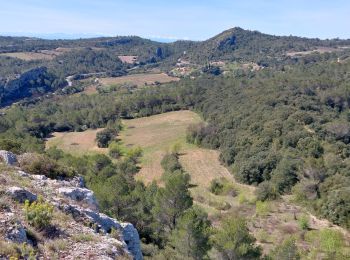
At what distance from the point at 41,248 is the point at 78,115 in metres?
109

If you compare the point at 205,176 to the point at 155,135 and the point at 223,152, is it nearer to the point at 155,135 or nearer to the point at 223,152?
the point at 223,152

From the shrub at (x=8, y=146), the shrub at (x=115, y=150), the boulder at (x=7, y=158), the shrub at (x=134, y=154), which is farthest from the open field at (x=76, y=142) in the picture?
the boulder at (x=7, y=158)

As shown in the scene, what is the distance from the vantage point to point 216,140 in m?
94.0

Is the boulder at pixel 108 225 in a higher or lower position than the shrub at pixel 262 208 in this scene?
higher

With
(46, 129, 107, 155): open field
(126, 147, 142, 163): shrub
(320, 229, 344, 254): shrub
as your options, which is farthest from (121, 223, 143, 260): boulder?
(46, 129, 107, 155): open field

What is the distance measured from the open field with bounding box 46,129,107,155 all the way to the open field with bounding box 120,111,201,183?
322 inches

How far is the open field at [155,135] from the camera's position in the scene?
85.5 metres

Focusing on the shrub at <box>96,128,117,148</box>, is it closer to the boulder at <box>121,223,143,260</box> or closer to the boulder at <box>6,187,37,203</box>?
the boulder at <box>121,223,143,260</box>

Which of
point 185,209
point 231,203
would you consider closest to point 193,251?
point 185,209

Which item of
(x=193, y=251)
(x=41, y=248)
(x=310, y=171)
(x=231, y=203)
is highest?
(x=41, y=248)

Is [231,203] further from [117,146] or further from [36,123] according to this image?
[36,123]

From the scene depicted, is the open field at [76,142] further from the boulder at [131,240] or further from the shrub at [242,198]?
the boulder at [131,240]

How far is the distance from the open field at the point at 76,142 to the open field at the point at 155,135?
8.18m

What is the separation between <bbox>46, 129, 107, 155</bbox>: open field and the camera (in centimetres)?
9781
